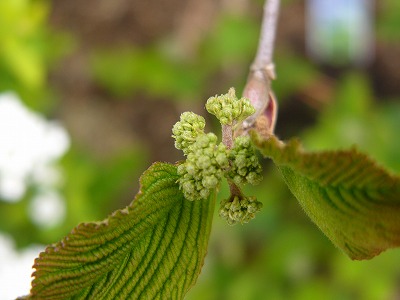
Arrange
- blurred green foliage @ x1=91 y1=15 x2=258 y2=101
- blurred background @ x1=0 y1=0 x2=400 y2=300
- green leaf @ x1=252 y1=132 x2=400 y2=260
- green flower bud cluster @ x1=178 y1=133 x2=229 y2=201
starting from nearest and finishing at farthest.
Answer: green leaf @ x1=252 y1=132 x2=400 y2=260 → green flower bud cluster @ x1=178 y1=133 x2=229 y2=201 → blurred background @ x1=0 y1=0 x2=400 y2=300 → blurred green foliage @ x1=91 y1=15 x2=258 y2=101

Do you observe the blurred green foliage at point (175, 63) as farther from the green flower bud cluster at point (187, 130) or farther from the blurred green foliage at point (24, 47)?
the green flower bud cluster at point (187, 130)

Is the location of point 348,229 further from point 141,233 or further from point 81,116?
point 81,116

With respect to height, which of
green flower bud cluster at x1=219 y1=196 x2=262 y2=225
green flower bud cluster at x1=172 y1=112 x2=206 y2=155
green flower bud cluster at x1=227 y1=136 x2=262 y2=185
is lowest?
green flower bud cluster at x1=219 y1=196 x2=262 y2=225

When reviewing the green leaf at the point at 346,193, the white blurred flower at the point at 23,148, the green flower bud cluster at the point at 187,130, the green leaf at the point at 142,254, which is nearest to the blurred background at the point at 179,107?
the white blurred flower at the point at 23,148

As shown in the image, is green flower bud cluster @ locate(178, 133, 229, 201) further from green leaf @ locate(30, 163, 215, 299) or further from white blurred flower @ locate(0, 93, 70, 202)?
white blurred flower @ locate(0, 93, 70, 202)

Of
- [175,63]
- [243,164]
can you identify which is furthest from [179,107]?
[243,164]

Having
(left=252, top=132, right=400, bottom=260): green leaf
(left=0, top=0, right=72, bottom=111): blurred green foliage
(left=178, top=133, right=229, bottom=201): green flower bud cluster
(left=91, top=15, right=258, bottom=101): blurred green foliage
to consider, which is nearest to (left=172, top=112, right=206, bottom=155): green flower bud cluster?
(left=178, top=133, right=229, bottom=201): green flower bud cluster

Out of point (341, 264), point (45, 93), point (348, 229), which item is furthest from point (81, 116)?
point (348, 229)
